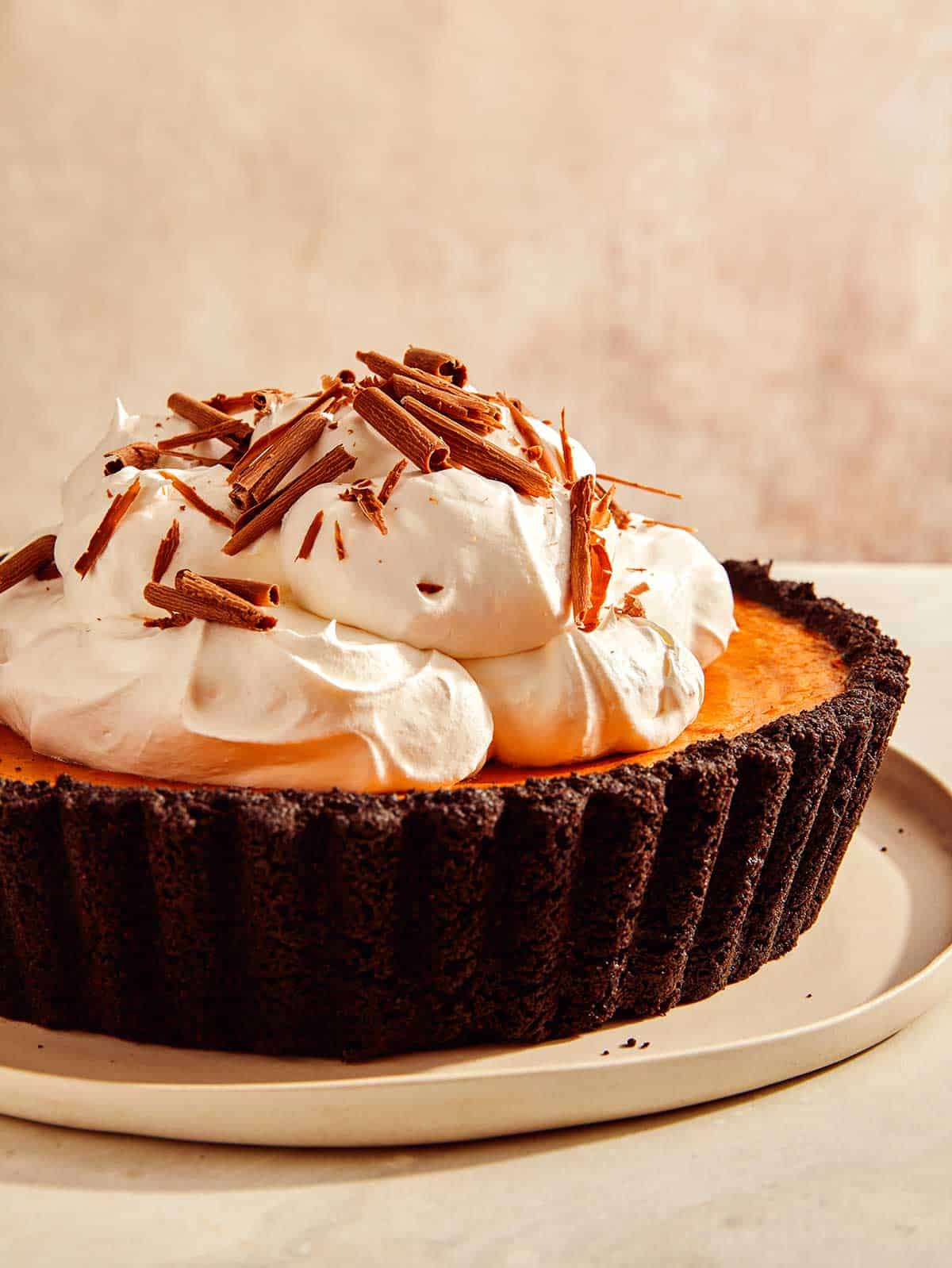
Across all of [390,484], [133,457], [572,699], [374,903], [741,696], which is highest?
[390,484]

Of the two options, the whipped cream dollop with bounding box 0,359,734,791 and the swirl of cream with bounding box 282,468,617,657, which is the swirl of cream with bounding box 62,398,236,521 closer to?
the whipped cream dollop with bounding box 0,359,734,791

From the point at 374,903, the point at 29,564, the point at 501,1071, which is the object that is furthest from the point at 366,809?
the point at 29,564

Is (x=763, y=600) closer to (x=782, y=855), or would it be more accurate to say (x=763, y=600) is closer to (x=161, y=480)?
(x=782, y=855)

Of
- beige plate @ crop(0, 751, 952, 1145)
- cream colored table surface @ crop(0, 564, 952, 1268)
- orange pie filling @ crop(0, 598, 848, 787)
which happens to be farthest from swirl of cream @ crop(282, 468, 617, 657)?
cream colored table surface @ crop(0, 564, 952, 1268)

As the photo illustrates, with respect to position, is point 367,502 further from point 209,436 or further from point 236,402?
point 236,402

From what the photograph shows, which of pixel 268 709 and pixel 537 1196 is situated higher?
pixel 268 709
